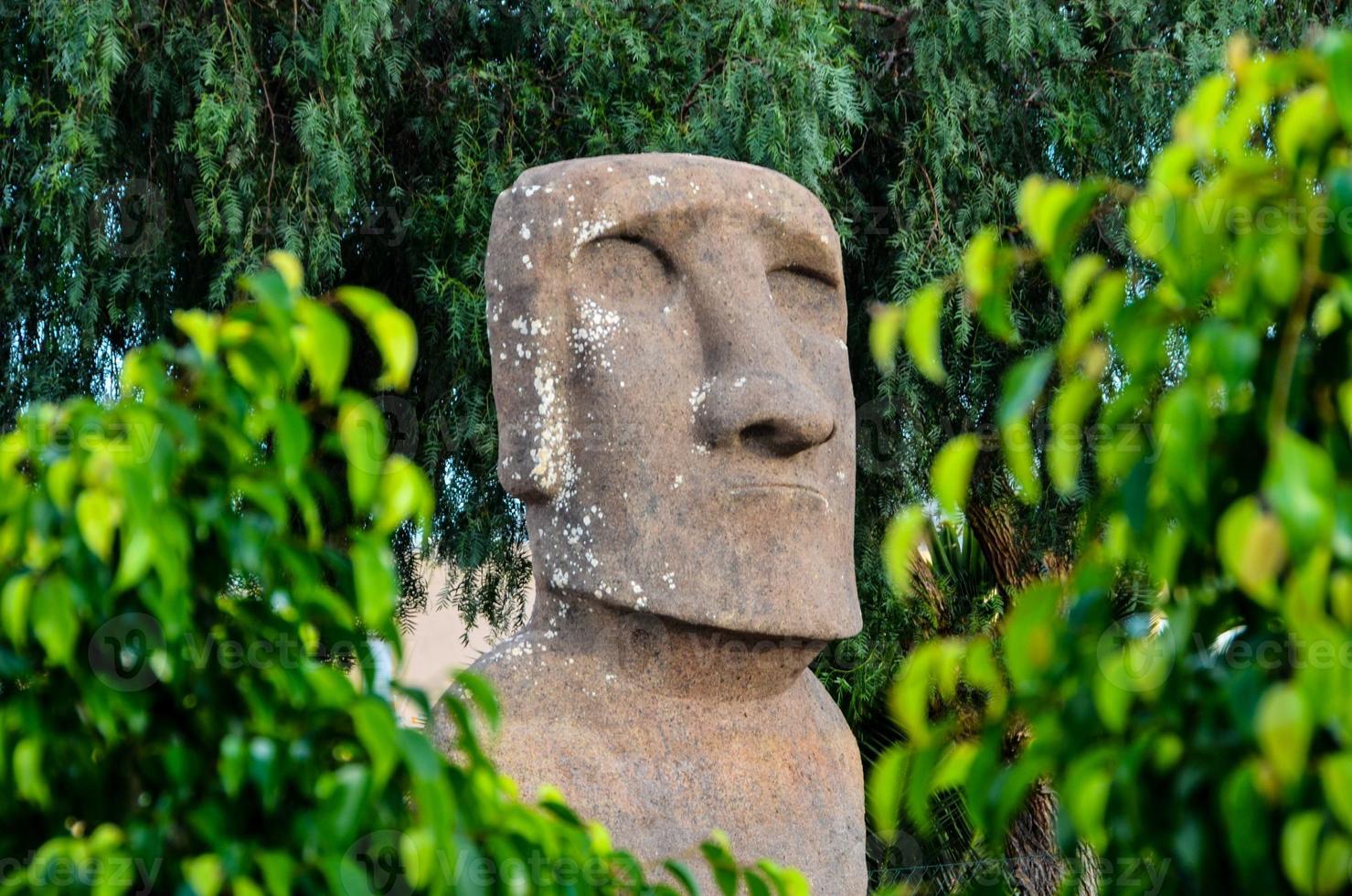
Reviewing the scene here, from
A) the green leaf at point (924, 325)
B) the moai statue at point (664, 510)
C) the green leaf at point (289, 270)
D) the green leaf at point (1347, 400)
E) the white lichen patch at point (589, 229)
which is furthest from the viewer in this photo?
the white lichen patch at point (589, 229)

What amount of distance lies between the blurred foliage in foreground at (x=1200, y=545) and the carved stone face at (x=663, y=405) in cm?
175

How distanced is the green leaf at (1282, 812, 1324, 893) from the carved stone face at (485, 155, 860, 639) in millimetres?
2019

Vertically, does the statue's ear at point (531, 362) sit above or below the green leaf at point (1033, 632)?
above

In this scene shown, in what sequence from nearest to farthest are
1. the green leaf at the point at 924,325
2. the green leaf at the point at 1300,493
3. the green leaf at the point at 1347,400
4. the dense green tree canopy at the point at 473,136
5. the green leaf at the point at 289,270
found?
the green leaf at the point at 1300,493 < the green leaf at the point at 1347,400 < the green leaf at the point at 924,325 < the green leaf at the point at 289,270 < the dense green tree canopy at the point at 473,136

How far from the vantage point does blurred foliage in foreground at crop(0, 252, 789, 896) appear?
4.26 ft

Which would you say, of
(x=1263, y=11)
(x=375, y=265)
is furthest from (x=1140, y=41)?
(x=375, y=265)

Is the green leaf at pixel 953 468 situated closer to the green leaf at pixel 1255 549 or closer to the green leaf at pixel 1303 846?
the green leaf at pixel 1255 549

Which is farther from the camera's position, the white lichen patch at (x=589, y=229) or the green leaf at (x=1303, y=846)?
the white lichen patch at (x=589, y=229)

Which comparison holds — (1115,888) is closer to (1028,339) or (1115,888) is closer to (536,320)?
(536,320)

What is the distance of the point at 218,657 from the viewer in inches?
57.7

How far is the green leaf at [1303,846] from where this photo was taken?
1086 millimetres

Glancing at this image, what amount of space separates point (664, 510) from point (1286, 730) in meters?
2.10

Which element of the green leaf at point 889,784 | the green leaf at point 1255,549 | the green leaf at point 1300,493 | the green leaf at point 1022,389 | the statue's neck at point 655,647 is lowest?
the statue's neck at point 655,647

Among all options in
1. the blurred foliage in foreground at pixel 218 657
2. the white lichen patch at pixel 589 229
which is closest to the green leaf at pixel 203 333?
the blurred foliage in foreground at pixel 218 657
